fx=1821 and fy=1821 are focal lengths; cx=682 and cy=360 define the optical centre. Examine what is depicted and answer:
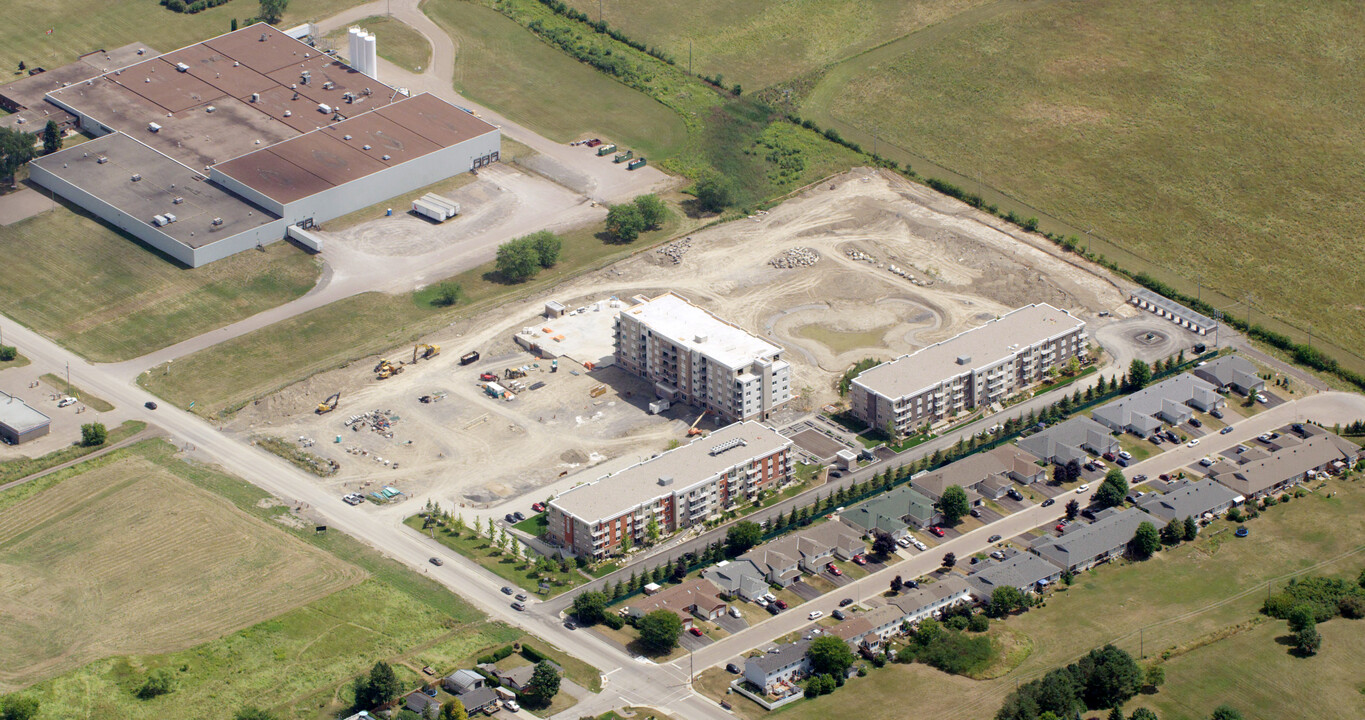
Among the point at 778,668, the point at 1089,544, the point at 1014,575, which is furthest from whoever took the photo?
the point at 1089,544

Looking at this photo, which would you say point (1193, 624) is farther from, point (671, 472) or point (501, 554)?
point (501, 554)

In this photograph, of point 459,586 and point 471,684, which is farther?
point 459,586

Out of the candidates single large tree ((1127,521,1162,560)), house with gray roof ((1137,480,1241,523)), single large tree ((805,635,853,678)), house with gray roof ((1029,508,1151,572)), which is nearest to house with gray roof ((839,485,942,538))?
house with gray roof ((1029,508,1151,572))

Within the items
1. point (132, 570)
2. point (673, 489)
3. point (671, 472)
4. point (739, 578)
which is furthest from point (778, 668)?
point (132, 570)

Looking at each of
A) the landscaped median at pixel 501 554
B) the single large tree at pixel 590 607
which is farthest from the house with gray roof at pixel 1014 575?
the landscaped median at pixel 501 554

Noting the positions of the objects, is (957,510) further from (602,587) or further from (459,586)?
(459,586)

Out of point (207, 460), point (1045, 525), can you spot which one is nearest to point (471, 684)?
point (207, 460)
